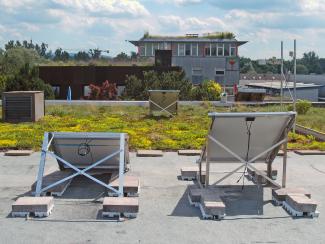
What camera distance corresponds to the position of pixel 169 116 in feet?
76.8

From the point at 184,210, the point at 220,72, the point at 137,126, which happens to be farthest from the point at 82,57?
the point at 184,210

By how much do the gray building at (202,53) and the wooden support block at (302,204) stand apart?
56.3m

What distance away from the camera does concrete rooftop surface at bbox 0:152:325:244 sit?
24.8 ft

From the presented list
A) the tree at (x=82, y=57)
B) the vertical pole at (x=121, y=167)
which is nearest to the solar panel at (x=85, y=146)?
Answer: the vertical pole at (x=121, y=167)

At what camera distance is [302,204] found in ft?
28.4

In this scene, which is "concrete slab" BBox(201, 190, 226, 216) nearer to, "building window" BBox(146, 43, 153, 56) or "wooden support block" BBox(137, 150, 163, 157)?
"wooden support block" BBox(137, 150, 163, 157)

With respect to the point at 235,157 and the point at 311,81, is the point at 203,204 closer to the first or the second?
the point at 235,157

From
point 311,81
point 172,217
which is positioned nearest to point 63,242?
point 172,217

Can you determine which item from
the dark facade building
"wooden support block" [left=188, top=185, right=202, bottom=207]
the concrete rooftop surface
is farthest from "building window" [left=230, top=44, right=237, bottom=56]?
"wooden support block" [left=188, top=185, right=202, bottom=207]

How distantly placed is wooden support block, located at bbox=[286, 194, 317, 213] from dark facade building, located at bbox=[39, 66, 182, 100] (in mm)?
33336

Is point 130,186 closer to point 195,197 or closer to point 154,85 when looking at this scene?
point 195,197

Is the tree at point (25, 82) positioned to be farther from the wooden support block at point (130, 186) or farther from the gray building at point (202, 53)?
the gray building at point (202, 53)

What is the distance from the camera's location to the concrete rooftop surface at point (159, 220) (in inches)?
298

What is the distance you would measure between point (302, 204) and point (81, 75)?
35.1 m
